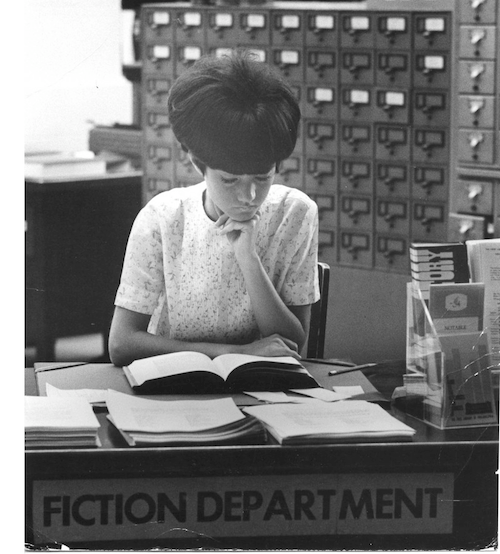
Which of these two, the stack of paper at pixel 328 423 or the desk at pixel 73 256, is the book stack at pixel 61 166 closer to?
the desk at pixel 73 256

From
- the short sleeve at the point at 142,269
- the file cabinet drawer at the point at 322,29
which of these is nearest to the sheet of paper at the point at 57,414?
the short sleeve at the point at 142,269

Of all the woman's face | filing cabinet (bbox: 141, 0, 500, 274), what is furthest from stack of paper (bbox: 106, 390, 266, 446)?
filing cabinet (bbox: 141, 0, 500, 274)

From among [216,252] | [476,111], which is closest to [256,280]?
[216,252]

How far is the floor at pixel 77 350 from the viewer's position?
2.13 m

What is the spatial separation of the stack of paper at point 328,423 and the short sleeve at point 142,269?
16.5 inches

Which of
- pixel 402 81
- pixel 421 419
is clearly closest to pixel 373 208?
pixel 402 81

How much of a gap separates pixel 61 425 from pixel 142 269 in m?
0.51

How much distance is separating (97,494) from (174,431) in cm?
21

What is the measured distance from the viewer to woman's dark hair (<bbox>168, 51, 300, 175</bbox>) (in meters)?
2.08

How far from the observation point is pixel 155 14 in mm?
2344

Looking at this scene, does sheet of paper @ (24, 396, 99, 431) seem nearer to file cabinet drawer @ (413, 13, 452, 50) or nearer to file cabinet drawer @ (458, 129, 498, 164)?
file cabinet drawer @ (413, 13, 452, 50)

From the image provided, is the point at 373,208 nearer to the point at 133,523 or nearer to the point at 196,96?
the point at 196,96

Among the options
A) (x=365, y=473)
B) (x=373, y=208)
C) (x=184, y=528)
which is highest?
(x=373, y=208)

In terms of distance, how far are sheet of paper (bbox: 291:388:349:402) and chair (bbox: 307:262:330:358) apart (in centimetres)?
21
